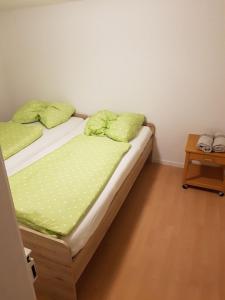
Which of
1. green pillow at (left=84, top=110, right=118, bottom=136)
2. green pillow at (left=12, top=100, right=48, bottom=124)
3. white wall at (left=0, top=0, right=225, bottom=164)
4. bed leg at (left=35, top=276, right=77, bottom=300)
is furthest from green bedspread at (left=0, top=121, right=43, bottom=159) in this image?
bed leg at (left=35, top=276, right=77, bottom=300)

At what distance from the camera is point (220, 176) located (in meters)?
2.59

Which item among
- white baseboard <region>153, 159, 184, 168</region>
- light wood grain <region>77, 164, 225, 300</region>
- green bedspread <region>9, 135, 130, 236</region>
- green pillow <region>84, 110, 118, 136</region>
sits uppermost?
green pillow <region>84, 110, 118, 136</region>

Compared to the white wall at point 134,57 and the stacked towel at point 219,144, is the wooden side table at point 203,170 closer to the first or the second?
the stacked towel at point 219,144

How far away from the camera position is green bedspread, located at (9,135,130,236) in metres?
1.45

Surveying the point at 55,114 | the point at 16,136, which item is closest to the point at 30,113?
the point at 55,114

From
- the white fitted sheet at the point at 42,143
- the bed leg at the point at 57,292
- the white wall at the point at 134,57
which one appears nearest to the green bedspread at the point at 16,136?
the white fitted sheet at the point at 42,143

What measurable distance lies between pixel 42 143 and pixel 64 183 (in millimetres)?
879

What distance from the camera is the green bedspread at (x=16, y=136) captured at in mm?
2324

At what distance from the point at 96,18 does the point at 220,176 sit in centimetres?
215

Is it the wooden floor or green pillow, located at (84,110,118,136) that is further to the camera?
green pillow, located at (84,110,118,136)

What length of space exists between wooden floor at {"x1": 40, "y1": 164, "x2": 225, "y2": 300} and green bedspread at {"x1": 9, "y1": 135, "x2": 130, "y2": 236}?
0.54 metres

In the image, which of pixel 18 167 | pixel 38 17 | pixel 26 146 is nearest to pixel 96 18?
pixel 38 17

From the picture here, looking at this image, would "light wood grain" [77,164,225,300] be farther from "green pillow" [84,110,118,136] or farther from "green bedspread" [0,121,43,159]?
"green bedspread" [0,121,43,159]

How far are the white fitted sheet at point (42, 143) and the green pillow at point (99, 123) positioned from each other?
0.29 metres
